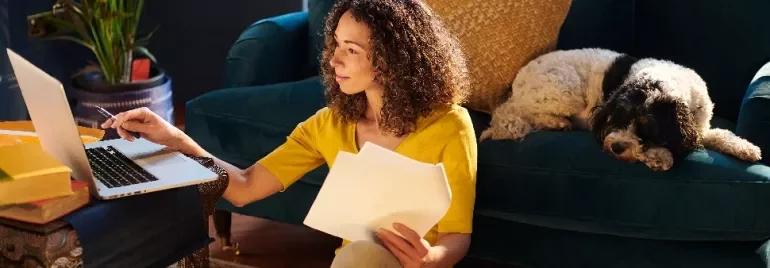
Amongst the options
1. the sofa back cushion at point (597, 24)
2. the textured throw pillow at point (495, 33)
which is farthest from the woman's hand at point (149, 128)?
the sofa back cushion at point (597, 24)

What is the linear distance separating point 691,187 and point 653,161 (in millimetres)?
96

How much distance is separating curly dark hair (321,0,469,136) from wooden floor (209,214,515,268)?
960 mm

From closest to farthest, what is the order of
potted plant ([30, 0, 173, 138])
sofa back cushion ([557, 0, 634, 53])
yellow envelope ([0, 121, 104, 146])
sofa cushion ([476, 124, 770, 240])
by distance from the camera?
1. yellow envelope ([0, 121, 104, 146])
2. sofa cushion ([476, 124, 770, 240])
3. sofa back cushion ([557, 0, 634, 53])
4. potted plant ([30, 0, 173, 138])

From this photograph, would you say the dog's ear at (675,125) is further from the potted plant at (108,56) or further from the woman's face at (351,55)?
the potted plant at (108,56)

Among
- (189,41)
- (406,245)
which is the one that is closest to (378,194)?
(406,245)

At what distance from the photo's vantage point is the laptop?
1.05 meters

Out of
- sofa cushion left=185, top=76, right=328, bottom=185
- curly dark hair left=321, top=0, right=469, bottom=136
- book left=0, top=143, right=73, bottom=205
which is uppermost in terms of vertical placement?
curly dark hair left=321, top=0, right=469, bottom=136

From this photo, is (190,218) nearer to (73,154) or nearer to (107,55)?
(73,154)

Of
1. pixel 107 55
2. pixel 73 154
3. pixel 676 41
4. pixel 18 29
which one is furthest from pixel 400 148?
pixel 18 29

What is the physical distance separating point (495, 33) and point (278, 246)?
2.86ft

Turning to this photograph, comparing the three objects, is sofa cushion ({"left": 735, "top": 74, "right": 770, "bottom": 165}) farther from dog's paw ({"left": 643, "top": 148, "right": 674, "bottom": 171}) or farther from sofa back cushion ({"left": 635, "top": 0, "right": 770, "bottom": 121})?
sofa back cushion ({"left": 635, "top": 0, "right": 770, "bottom": 121})

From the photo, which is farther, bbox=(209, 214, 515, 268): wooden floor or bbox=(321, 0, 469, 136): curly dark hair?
bbox=(209, 214, 515, 268): wooden floor

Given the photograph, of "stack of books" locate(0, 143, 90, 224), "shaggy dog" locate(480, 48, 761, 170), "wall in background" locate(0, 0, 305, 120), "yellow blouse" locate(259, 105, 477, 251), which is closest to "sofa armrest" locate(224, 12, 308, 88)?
"shaggy dog" locate(480, 48, 761, 170)

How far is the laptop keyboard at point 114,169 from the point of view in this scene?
1179mm
